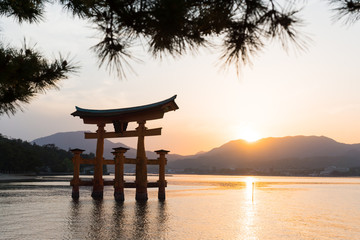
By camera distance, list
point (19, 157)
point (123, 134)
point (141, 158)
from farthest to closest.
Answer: point (19, 157)
point (123, 134)
point (141, 158)

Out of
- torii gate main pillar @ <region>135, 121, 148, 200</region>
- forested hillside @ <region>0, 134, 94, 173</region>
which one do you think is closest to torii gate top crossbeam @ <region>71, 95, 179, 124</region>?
torii gate main pillar @ <region>135, 121, 148, 200</region>

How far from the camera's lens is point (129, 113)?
19.9 m

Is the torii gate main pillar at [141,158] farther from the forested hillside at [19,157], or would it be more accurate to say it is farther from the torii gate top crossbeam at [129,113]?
the forested hillside at [19,157]

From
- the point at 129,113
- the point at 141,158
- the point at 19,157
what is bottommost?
the point at 141,158

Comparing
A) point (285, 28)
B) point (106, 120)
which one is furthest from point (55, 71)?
point (106, 120)

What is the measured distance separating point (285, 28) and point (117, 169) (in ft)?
59.2

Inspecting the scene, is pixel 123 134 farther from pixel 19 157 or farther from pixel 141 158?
pixel 19 157

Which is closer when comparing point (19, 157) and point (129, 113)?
point (129, 113)

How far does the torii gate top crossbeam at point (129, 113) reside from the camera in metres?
19.1

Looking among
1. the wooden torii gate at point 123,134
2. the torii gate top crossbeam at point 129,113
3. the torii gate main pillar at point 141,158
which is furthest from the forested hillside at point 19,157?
the torii gate main pillar at point 141,158

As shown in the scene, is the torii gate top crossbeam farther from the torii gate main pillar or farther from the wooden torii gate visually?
the torii gate main pillar

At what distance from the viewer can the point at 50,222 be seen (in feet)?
49.8

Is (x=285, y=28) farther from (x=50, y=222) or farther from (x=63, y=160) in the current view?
(x=63, y=160)

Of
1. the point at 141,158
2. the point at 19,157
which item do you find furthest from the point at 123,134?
the point at 19,157
